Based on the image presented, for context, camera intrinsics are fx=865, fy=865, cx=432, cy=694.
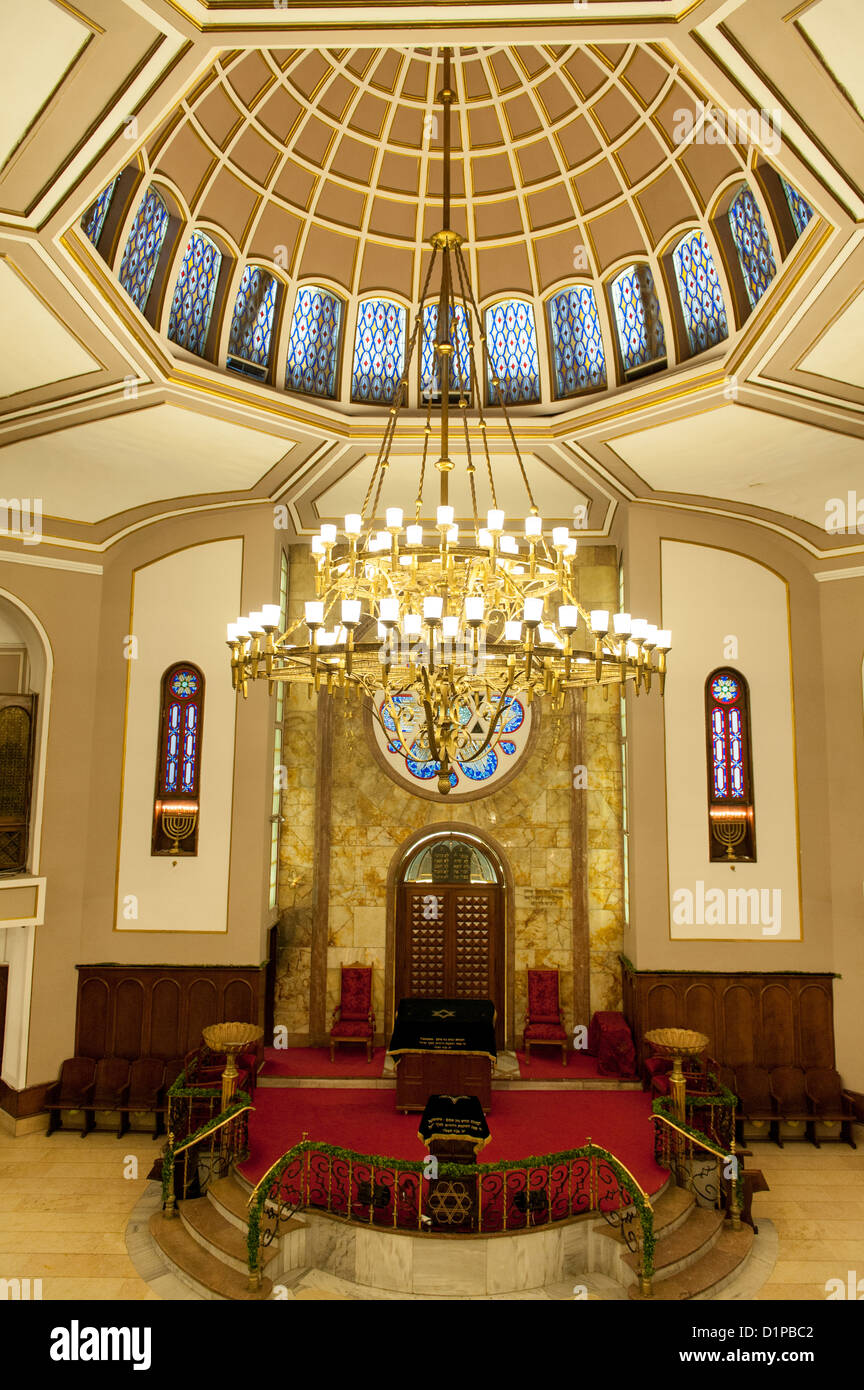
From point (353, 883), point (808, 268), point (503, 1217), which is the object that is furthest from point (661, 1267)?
point (808, 268)

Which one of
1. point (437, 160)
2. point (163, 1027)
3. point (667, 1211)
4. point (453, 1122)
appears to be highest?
point (437, 160)

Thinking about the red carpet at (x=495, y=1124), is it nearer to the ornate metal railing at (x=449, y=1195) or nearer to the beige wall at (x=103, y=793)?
the ornate metal railing at (x=449, y=1195)

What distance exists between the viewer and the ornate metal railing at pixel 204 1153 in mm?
8461

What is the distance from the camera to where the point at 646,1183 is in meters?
8.41

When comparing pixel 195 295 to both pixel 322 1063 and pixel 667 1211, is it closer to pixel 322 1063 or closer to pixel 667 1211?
pixel 322 1063

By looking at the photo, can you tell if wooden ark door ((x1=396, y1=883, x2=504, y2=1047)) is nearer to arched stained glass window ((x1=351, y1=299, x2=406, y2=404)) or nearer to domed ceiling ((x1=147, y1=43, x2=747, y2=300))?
arched stained glass window ((x1=351, y1=299, x2=406, y2=404))

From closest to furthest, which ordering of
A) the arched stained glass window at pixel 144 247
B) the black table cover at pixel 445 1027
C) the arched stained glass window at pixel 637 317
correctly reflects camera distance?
the arched stained glass window at pixel 144 247 < the arched stained glass window at pixel 637 317 < the black table cover at pixel 445 1027

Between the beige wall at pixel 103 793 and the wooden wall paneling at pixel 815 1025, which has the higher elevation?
the beige wall at pixel 103 793

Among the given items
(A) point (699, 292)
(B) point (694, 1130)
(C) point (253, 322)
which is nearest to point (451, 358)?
(C) point (253, 322)

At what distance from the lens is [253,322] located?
32.2 feet

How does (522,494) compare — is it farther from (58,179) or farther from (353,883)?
(58,179)

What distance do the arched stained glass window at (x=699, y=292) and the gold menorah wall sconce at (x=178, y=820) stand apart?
830cm

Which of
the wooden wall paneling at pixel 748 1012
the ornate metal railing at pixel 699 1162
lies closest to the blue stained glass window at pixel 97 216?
the ornate metal railing at pixel 699 1162

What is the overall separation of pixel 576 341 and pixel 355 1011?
30.2 ft
